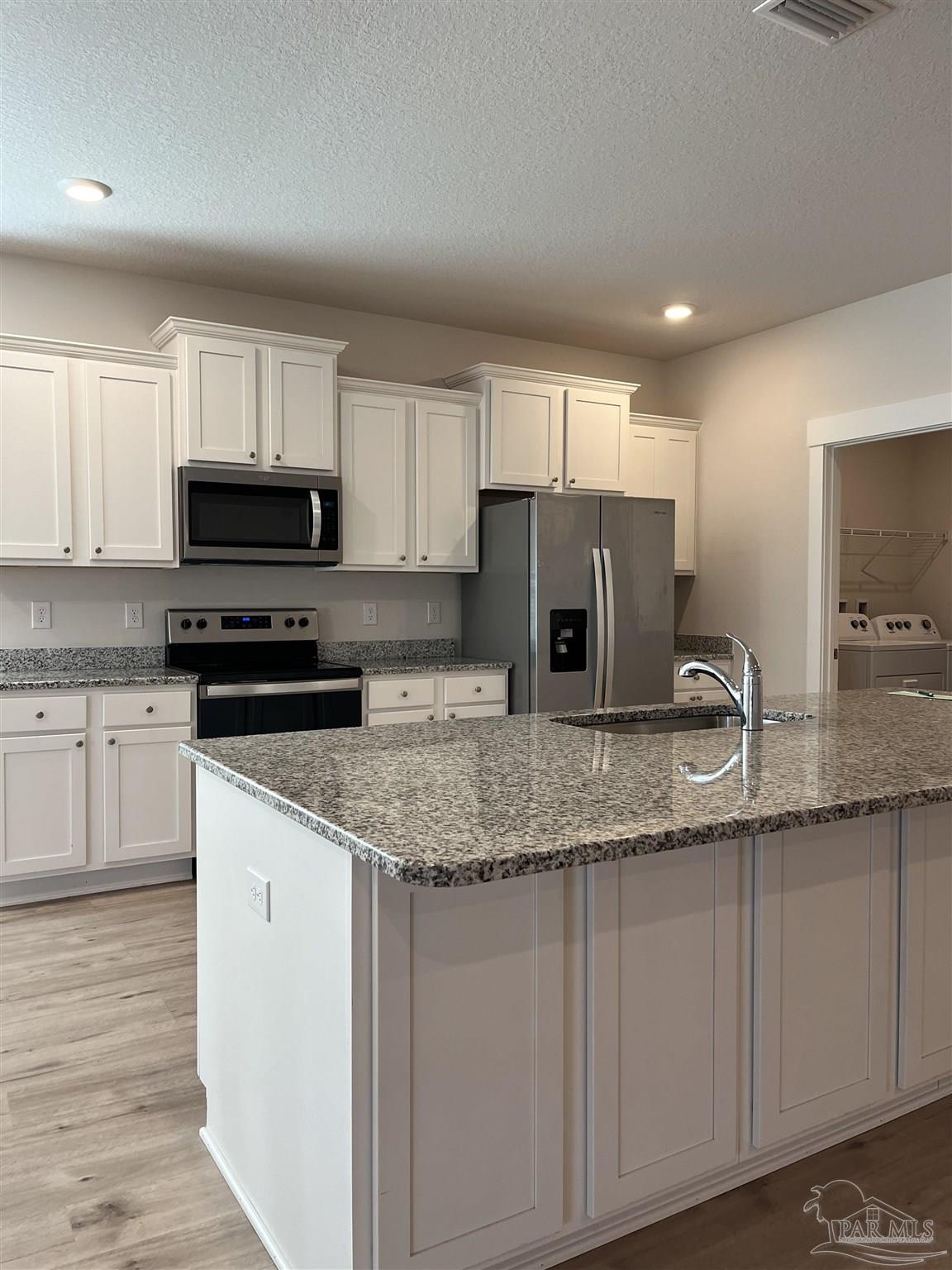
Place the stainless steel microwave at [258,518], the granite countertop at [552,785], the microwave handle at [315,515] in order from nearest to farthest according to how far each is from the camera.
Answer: the granite countertop at [552,785], the stainless steel microwave at [258,518], the microwave handle at [315,515]

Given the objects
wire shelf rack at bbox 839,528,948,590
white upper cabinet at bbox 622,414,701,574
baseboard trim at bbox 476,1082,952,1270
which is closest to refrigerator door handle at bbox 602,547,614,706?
white upper cabinet at bbox 622,414,701,574

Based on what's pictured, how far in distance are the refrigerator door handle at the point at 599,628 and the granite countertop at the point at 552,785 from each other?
2.11 meters

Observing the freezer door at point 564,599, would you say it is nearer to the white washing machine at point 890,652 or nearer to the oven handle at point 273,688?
the oven handle at point 273,688

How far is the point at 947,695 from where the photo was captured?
3047 mm

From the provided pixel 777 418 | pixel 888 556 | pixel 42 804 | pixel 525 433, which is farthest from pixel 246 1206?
pixel 888 556

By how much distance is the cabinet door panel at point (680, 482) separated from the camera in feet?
17.9

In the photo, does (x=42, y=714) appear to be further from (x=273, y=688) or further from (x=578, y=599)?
(x=578, y=599)

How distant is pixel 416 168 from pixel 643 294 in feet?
5.50

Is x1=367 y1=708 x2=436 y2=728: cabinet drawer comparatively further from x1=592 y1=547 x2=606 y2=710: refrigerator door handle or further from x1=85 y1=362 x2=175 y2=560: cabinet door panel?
x1=85 y1=362 x2=175 y2=560: cabinet door panel

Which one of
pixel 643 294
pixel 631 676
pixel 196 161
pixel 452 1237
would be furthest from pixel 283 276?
pixel 452 1237

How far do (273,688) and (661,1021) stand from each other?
8.79 feet

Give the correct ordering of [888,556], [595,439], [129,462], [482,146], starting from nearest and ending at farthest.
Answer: [482,146] < [129,462] < [595,439] < [888,556]

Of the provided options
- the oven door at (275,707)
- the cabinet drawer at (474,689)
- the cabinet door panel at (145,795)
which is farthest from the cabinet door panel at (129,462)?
the cabinet drawer at (474,689)

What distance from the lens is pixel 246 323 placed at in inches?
177
